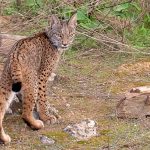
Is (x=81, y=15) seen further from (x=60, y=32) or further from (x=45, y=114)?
(x=45, y=114)

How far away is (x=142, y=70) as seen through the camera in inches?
308

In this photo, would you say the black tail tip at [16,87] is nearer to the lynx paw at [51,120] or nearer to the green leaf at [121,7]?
the lynx paw at [51,120]

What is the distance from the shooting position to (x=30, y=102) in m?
5.82

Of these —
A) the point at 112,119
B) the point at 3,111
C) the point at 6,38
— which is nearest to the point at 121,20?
the point at 6,38

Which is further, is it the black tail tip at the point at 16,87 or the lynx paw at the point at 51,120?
the lynx paw at the point at 51,120

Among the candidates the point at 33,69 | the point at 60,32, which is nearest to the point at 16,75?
the point at 33,69

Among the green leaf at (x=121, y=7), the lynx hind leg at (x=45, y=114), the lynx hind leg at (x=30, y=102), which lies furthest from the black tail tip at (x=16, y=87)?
the green leaf at (x=121, y=7)

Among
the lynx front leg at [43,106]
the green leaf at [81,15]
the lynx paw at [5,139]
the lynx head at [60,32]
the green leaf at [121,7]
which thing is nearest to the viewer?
the lynx paw at [5,139]

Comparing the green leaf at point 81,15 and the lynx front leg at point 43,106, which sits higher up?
the lynx front leg at point 43,106

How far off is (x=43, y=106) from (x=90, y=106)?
2.17 feet

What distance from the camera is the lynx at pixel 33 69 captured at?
5.68m

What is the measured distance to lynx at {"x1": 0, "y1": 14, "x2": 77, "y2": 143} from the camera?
568cm

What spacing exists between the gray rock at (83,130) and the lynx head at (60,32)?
0.91 m

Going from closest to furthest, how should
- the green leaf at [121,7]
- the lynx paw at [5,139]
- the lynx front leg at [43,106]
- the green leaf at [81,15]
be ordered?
the lynx paw at [5,139], the lynx front leg at [43,106], the green leaf at [81,15], the green leaf at [121,7]
